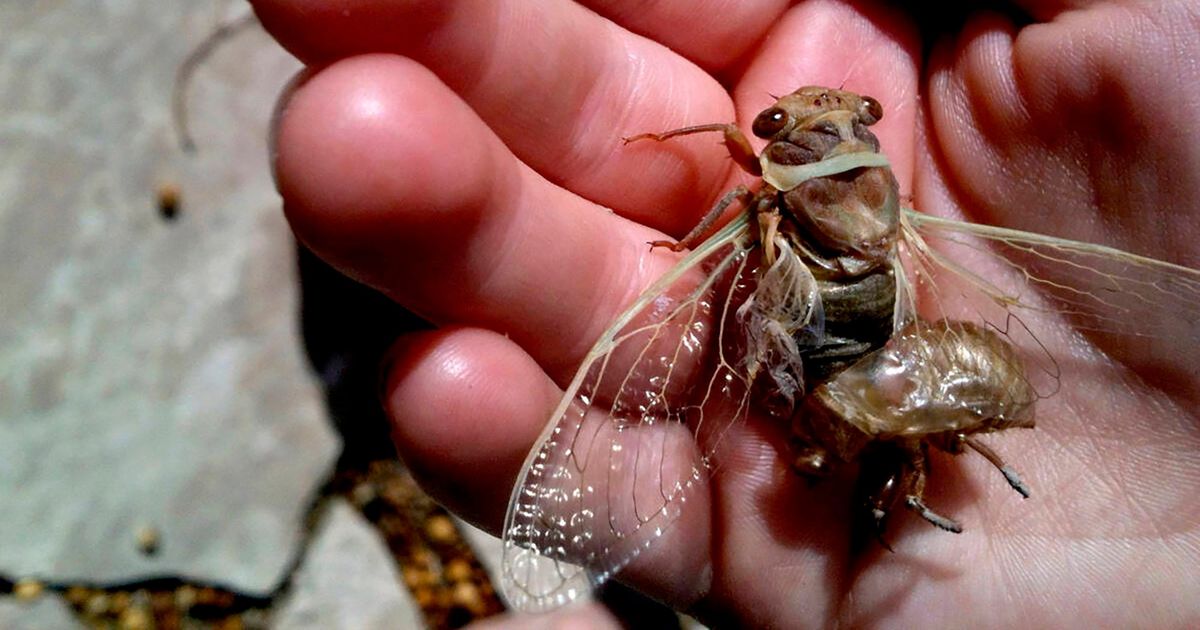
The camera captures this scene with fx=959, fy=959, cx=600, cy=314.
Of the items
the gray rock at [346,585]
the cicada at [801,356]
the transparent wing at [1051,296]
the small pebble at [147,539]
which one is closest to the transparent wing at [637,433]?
the cicada at [801,356]

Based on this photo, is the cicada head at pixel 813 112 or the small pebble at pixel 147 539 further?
the small pebble at pixel 147 539

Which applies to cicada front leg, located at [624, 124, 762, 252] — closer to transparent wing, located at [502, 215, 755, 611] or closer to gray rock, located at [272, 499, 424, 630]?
transparent wing, located at [502, 215, 755, 611]

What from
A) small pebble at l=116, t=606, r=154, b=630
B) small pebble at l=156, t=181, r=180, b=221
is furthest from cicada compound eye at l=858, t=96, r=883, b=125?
small pebble at l=116, t=606, r=154, b=630

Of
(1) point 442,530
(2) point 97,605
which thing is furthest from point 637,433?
(2) point 97,605

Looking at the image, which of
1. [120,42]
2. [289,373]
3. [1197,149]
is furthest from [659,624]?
[120,42]

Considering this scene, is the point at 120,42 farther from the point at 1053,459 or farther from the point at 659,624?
the point at 1053,459

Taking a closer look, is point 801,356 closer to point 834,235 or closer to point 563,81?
point 834,235

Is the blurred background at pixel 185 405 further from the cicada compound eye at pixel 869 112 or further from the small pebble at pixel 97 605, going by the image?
the cicada compound eye at pixel 869 112
